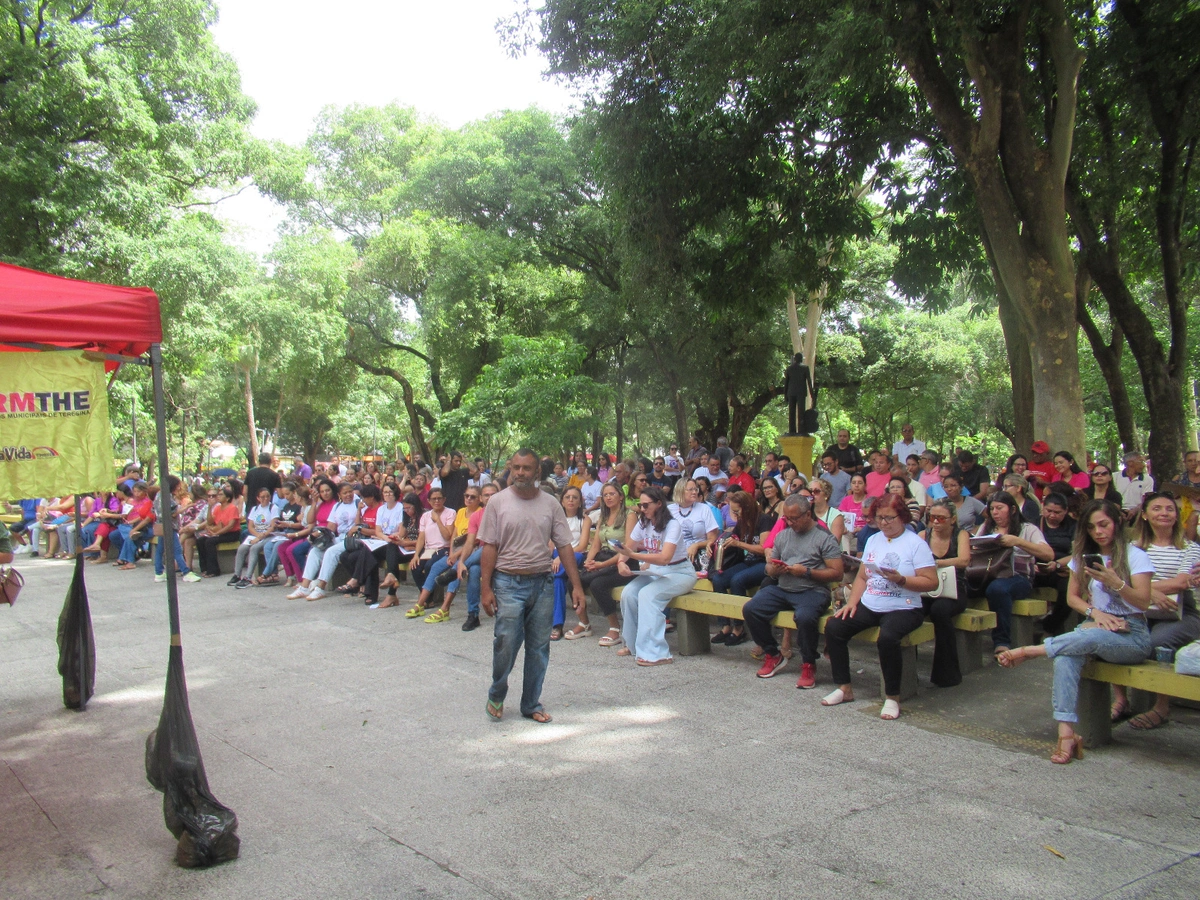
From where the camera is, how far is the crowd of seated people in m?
5.32

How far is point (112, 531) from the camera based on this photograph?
1655cm

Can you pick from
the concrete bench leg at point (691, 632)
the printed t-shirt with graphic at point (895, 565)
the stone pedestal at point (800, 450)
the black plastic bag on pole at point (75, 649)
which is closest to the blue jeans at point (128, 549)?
the black plastic bag on pole at point (75, 649)

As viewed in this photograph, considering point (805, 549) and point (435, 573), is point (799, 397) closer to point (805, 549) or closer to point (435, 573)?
point (435, 573)

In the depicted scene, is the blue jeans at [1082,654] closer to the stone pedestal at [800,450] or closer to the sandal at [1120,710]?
the sandal at [1120,710]

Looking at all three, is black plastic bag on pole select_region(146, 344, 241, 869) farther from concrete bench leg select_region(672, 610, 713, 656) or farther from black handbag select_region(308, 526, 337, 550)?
black handbag select_region(308, 526, 337, 550)

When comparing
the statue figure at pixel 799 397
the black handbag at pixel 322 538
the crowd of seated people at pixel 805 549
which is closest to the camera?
the crowd of seated people at pixel 805 549

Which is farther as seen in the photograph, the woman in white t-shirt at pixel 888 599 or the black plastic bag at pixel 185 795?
the woman in white t-shirt at pixel 888 599

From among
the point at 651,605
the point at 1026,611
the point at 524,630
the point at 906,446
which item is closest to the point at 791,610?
the point at 651,605

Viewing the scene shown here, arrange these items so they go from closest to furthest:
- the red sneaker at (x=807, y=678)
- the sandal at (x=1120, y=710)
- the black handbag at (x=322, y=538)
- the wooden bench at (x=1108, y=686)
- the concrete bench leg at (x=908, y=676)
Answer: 1. the wooden bench at (x=1108, y=686)
2. the sandal at (x=1120, y=710)
3. the concrete bench leg at (x=908, y=676)
4. the red sneaker at (x=807, y=678)
5. the black handbag at (x=322, y=538)

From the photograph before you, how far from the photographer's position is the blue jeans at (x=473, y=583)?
9297 mm

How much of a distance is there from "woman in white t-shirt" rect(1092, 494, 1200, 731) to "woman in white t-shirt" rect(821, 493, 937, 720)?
1.28 meters

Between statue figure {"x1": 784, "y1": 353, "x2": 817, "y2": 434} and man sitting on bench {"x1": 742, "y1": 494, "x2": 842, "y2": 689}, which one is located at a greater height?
statue figure {"x1": 784, "y1": 353, "x2": 817, "y2": 434}

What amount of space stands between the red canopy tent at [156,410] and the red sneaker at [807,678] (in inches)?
160

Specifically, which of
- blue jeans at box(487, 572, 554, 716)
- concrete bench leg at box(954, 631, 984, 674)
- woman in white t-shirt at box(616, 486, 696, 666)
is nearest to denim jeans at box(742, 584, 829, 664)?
woman in white t-shirt at box(616, 486, 696, 666)
